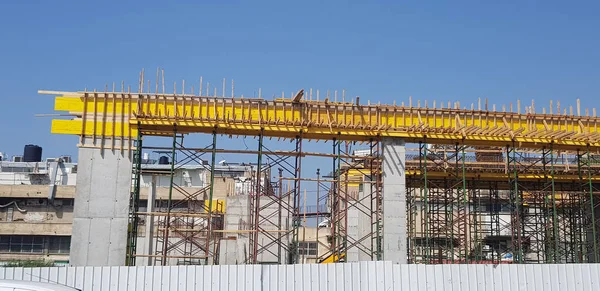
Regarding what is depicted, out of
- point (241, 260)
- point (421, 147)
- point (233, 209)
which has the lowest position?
point (241, 260)

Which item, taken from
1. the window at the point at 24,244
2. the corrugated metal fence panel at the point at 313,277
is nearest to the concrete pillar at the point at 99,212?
the corrugated metal fence panel at the point at 313,277

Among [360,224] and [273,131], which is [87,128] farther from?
[360,224]

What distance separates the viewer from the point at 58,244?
5319 centimetres

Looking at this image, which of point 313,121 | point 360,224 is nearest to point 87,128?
point 313,121

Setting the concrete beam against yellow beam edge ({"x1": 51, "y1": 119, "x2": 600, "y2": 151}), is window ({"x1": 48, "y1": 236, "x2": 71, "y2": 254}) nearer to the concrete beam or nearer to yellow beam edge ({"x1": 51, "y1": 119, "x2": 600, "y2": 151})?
the concrete beam

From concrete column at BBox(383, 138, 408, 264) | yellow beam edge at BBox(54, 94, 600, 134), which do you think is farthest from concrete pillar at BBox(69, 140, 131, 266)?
concrete column at BBox(383, 138, 408, 264)

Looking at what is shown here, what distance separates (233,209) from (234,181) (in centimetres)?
1058

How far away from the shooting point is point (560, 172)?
115 feet

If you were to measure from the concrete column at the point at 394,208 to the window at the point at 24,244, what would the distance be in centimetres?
3800

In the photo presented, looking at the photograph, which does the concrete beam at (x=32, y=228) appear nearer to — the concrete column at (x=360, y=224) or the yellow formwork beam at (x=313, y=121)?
the concrete column at (x=360, y=224)

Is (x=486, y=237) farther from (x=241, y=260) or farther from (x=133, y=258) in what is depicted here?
(x=133, y=258)

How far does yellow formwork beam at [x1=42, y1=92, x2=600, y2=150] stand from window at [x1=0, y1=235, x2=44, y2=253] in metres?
33.2

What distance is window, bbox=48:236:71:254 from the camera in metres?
53.1

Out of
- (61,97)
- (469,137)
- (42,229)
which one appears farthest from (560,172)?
(42,229)
